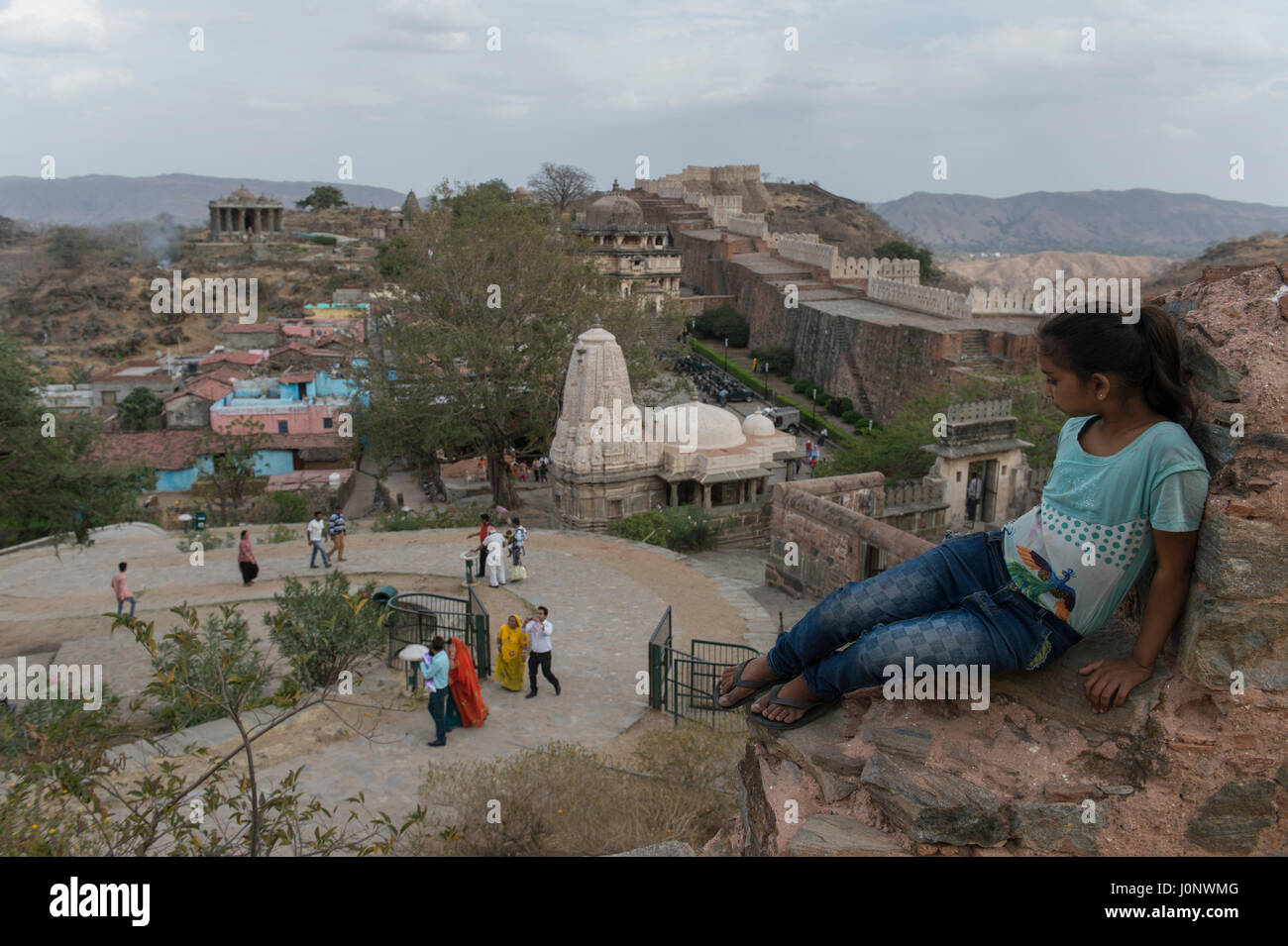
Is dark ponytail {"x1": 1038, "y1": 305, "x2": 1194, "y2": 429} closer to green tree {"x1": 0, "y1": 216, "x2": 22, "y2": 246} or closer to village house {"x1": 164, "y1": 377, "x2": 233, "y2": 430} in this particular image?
village house {"x1": 164, "y1": 377, "x2": 233, "y2": 430}

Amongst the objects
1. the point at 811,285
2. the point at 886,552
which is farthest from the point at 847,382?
the point at 886,552

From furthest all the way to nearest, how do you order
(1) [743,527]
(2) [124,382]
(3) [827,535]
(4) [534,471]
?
1. (2) [124,382]
2. (4) [534,471]
3. (1) [743,527]
4. (3) [827,535]

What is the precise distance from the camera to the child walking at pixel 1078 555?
2707 millimetres

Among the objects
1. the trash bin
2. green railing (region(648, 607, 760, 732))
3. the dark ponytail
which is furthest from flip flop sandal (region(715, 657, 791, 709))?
the trash bin

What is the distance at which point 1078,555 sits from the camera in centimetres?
285

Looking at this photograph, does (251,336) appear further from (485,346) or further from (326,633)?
(326,633)

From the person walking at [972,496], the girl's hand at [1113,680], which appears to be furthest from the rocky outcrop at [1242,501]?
the person walking at [972,496]

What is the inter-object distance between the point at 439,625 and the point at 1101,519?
32.3 feet

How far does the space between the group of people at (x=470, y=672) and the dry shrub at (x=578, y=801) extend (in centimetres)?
85

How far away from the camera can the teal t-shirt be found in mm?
2656

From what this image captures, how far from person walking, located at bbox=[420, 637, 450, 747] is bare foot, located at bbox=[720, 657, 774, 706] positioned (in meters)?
5.10

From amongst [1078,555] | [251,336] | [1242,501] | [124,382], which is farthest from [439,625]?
[251,336]

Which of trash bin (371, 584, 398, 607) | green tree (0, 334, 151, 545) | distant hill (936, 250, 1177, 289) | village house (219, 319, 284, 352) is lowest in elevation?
trash bin (371, 584, 398, 607)

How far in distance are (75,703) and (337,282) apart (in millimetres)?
62467
